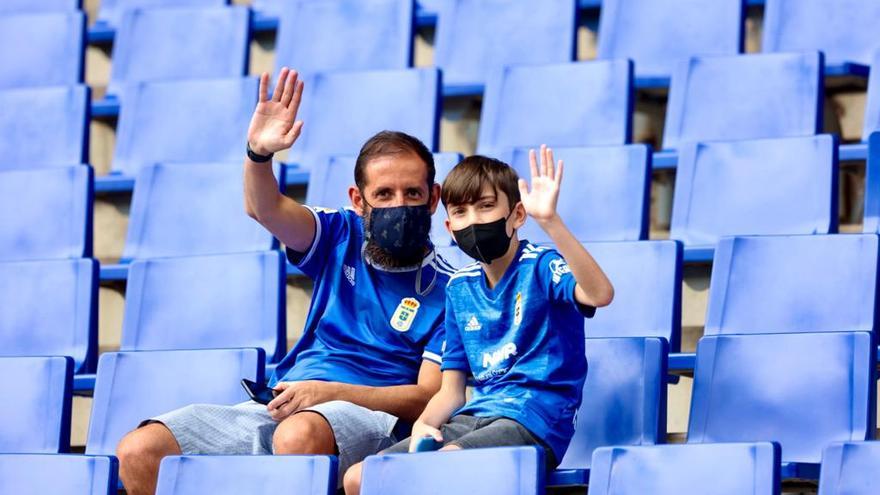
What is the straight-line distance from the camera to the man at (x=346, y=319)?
226 cm

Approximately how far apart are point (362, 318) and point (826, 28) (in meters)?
1.53

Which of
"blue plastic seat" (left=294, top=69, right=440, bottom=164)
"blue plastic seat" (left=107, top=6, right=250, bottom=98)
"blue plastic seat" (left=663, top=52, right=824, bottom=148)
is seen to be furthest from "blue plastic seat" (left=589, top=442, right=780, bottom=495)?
"blue plastic seat" (left=107, top=6, right=250, bottom=98)

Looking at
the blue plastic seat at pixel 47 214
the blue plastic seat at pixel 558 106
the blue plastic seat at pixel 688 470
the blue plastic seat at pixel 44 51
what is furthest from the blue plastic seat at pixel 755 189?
the blue plastic seat at pixel 44 51

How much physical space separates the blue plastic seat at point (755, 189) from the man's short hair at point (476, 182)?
798mm

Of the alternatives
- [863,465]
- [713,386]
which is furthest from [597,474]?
[713,386]

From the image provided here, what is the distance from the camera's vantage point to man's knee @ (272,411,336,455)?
2168 mm

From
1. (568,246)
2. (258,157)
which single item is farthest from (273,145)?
(568,246)

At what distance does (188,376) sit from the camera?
260 centimetres

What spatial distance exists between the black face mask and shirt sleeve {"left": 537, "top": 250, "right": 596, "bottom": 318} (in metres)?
0.06

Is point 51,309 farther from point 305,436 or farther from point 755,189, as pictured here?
point 755,189

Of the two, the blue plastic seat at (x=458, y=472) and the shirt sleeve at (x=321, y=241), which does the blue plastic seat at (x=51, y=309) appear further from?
the blue plastic seat at (x=458, y=472)

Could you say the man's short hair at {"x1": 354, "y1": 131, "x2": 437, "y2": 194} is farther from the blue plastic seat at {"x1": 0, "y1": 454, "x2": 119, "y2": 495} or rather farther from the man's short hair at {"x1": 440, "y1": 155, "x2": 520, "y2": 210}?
the blue plastic seat at {"x1": 0, "y1": 454, "x2": 119, "y2": 495}

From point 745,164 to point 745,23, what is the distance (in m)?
0.75

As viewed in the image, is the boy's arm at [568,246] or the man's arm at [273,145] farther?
the man's arm at [273,145]
